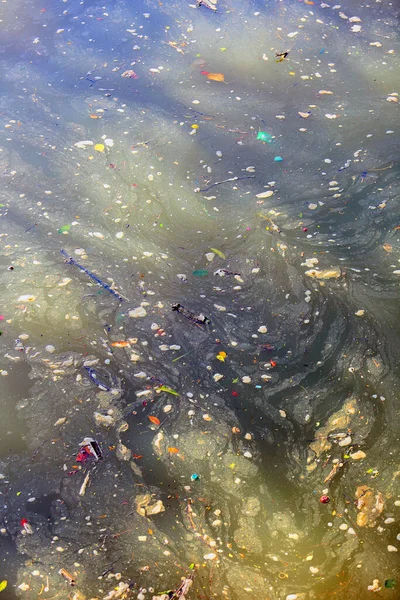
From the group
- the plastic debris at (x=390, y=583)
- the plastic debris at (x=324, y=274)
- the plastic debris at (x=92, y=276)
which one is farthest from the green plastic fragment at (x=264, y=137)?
the plastic debris at (x=390, y=583)

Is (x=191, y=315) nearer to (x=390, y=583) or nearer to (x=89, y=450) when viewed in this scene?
(x=89, y=450)

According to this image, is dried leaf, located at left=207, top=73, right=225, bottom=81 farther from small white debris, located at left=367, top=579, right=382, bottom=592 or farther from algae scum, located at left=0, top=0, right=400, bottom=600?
small white debris, located at left=367, top=579, right=382, bottom=592

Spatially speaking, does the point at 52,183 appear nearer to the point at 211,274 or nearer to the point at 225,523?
the point at 211,274

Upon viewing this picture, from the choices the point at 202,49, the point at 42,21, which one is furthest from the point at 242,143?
the point at 42,21

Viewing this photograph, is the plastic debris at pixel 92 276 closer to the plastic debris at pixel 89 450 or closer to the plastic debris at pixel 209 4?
the plastic debris at pixel 89 450

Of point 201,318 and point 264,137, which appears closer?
point 201,318

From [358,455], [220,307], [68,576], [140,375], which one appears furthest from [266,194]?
[68,576]

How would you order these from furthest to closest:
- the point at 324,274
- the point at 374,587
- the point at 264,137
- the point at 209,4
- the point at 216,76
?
1. the point at 209,4
2. the point at 216,76
3. the point at 264,137
4. the point at 324,274
5. the point at 374,587
